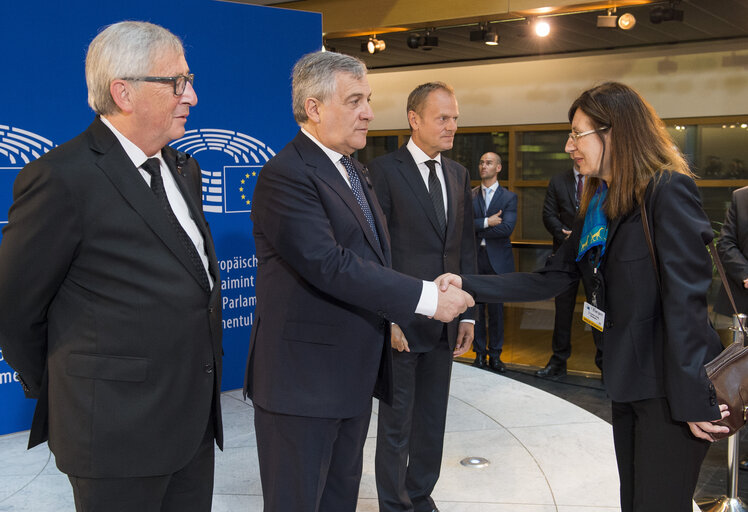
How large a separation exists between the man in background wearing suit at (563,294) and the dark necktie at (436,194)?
10.8 feet

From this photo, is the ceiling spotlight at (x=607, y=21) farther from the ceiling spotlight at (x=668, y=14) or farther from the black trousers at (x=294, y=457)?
the black trousers at (x=294, y=457)

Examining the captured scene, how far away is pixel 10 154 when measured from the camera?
4043 millimetres

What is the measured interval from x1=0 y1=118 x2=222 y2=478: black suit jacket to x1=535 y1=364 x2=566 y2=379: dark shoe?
16.0ft

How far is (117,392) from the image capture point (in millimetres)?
1693

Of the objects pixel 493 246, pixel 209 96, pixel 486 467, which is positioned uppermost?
pixel 209 96

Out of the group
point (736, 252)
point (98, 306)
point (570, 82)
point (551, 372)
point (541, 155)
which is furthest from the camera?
point (541, 155)

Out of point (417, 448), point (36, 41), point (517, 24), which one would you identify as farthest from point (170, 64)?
point (517, 24)

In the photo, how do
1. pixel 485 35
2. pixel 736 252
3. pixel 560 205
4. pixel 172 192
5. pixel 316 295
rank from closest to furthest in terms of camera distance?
pixel 172 192
pixel 316 295
pixel 736 252
pixel 560 205
pixel 485 35

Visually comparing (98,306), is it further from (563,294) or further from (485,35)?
(485,35)

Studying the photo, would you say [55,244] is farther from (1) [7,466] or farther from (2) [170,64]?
(1) [7,466]

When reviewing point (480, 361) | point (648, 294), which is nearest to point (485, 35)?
point (480, 361)

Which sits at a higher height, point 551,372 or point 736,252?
point 736,252

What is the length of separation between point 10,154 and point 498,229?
4.05m

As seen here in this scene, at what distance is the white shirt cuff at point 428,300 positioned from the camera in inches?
86.5
